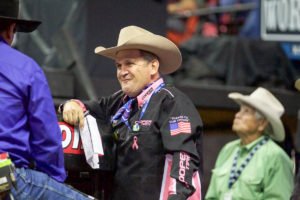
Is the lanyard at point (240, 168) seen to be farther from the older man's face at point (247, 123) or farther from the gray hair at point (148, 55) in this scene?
the gray hair at point (148, 55)

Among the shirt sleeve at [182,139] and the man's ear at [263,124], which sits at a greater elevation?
the shirt sleeve at [182,139]

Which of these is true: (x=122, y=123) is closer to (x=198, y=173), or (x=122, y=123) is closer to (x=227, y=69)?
(x=198, y=173)

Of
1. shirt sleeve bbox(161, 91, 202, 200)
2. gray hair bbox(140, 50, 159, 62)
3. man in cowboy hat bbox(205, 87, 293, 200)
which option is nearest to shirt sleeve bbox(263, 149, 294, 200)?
man in cowboy hat bbox(205, 87, 293, 200)

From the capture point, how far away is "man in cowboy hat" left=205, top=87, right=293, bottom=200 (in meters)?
8.82

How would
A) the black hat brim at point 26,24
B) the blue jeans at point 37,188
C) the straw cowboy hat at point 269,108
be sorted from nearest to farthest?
the blue jeans at point 37,188, the black hat brim at point 26,24, the straw cowboy hat at point 269,108

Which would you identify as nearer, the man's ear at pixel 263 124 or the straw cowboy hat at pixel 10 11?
the straw cowboy hat at pixel 10 11

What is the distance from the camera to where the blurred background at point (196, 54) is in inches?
405

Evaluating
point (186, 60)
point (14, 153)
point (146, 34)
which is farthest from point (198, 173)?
point (186, 60)

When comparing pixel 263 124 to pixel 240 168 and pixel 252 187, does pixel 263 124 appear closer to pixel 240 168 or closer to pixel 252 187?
pixel 240 168

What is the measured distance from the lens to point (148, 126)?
640cm

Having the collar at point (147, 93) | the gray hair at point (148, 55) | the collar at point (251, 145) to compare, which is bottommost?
the collar at point (251, 145)

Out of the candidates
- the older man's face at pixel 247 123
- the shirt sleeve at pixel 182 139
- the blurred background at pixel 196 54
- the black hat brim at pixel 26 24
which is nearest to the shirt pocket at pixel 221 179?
the older man's face at pixel 247 123

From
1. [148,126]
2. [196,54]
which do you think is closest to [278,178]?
[148,126]

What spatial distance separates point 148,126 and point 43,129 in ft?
3.30
